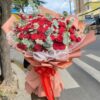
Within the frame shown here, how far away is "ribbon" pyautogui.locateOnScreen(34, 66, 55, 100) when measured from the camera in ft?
14.2

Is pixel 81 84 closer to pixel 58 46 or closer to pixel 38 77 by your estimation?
pixel 38 77

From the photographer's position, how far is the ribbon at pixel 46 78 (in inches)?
171

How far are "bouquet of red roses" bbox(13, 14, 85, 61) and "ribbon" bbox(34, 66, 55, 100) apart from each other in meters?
0.20

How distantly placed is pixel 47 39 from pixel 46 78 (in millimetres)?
467

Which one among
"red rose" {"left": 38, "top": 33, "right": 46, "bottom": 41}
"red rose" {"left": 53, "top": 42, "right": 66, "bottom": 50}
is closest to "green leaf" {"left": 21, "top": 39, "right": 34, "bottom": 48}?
"red rose" {"left": 38, "top": 33, "right": 46, "bottom": 41}

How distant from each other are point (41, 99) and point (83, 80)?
7.03m

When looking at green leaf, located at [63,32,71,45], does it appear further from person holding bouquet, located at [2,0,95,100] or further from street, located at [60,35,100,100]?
street, located at [60,35,100,100]

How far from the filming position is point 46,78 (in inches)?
173

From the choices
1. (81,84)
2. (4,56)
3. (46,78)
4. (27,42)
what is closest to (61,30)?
(27,42)

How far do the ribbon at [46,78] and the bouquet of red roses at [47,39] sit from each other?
199 millimetres

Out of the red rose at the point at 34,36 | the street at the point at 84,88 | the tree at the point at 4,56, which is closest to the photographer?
the red rose at the point at 34,36

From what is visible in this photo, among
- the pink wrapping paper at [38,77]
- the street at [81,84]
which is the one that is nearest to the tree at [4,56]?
the street at [81,84]

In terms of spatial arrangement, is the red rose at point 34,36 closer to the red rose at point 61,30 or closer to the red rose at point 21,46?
the red rose at point 21,46

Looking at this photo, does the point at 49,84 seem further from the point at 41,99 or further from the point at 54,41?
the point at 54,41
